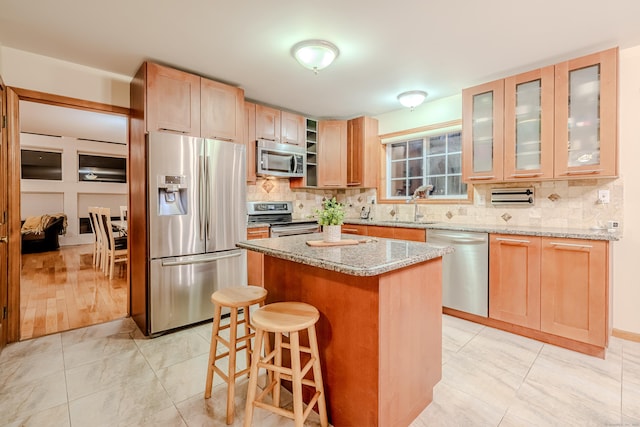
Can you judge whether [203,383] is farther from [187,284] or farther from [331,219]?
[331,219]

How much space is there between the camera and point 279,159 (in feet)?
13.1

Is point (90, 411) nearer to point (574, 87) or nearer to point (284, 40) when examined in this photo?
point (284, 40)

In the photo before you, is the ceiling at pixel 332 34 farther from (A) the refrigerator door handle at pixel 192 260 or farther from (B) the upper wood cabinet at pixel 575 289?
(A) the refrigerator door handle at pixel 192 260

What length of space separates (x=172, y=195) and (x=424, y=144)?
312 cm

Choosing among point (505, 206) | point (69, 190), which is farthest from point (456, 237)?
point (69, 190)

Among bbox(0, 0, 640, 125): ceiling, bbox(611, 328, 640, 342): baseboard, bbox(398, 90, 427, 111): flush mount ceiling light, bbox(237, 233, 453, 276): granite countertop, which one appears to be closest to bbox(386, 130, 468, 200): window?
bbox(398, 90, 427, 111): flush mount ceiling light

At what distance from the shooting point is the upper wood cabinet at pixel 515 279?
256cm

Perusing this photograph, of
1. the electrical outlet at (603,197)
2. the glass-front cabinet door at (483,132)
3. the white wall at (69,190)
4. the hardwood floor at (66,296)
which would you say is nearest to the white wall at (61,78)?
the hardwood floor at (66,296)

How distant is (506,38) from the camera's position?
7.66 feet

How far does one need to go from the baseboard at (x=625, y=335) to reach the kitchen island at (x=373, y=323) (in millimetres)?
1981

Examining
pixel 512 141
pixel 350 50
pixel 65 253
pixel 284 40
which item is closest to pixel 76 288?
pixel 65 253

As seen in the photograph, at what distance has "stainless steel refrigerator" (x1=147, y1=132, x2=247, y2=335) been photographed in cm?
265

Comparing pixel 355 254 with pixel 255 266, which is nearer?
Result: pixel 355 254

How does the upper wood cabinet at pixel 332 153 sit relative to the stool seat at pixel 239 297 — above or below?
above
